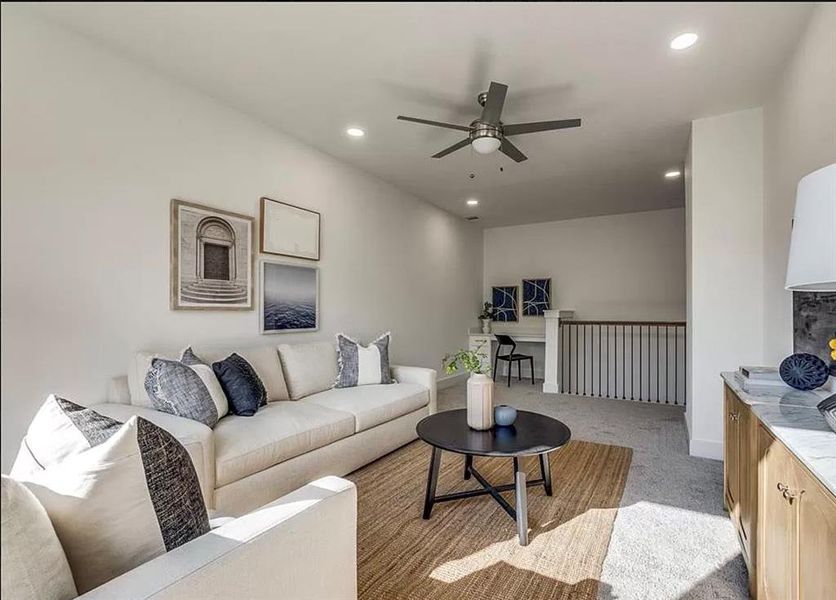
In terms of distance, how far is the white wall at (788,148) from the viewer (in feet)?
5.00

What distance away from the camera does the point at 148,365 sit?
4.46 ft

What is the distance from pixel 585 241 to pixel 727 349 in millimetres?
3808

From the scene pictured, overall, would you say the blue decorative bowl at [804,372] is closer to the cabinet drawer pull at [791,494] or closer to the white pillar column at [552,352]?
the cabinet drawer pull at [791,494]

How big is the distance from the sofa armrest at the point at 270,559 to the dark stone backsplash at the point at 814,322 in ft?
6.58

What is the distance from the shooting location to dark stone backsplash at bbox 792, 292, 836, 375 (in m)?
1.75

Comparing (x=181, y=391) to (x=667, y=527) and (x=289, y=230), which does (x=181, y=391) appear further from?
(x=667, y=527)

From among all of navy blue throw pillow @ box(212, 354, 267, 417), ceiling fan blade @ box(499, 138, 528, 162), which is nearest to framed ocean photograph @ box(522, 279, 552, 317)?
ceiling fan blade @ box(499, 138, 528, 162)

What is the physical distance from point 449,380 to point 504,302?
74.4 inches

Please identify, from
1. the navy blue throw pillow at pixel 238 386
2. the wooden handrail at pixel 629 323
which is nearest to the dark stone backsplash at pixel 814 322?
the navy blue throw pillow at pixel 238 386

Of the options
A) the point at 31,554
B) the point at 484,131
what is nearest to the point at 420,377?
the point at 484,131

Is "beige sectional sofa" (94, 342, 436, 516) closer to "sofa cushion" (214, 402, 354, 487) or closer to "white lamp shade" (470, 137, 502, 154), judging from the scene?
"sofa cushion" (214, 402, 354, 487)

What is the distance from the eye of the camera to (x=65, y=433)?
860 millimetres

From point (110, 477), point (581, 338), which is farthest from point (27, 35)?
point (581, 338)

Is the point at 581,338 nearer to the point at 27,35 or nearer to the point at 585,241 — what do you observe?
the point at 585,241
